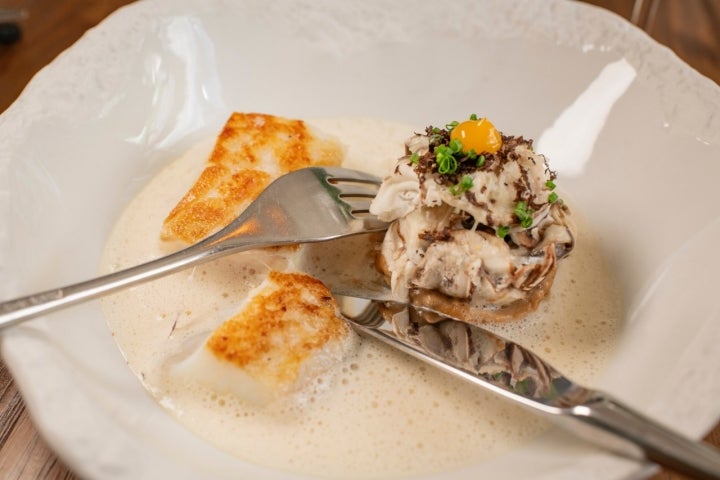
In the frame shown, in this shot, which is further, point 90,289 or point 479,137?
point 479,137

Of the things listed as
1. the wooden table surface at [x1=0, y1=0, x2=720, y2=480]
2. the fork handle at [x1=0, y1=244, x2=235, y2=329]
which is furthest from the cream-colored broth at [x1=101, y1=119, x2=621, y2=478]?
the wooden table surface at [x1=0, y1=0, x2=720, y2=480]

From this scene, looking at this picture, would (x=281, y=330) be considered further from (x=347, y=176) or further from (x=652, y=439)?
(x=652, y=439)

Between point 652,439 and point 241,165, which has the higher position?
point 652,439

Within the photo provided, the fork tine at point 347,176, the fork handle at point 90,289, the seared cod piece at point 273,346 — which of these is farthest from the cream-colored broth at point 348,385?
the fork tine at point 347,176

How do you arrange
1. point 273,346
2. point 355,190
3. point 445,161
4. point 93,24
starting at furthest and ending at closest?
point 93,24 < point 355,190 < point 445,161 < point 273,346

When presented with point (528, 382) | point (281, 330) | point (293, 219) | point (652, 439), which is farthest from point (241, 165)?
point (652, 439)

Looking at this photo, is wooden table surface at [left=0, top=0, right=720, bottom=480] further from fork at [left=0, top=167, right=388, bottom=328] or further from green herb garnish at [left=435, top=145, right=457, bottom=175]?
green herb garnish at [left=435, top=145, right=457, bottom=175]

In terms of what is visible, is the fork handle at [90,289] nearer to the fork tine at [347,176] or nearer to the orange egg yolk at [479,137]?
the fork tine at [347,176]

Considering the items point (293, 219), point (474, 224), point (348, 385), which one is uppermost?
point (474, 224)
